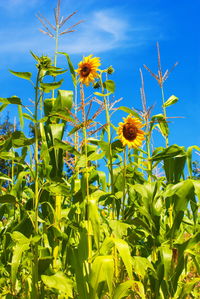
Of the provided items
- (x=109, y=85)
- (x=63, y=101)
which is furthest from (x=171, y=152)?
(x=63, y=101)

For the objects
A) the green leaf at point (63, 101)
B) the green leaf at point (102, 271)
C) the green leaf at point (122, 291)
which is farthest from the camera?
the green leaf at point (63, 101)

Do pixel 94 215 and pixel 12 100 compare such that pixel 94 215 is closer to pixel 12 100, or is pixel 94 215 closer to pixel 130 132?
pixel 130 132

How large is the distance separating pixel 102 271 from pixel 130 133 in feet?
2.58

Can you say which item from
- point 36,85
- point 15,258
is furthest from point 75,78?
point 15,258

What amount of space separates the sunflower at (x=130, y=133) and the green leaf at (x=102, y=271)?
66 centimetres

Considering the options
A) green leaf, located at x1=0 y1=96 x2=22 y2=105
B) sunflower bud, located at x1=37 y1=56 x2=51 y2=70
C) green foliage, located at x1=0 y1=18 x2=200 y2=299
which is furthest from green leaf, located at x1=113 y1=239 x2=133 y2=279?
sunflower bud, located at x1=37 y1=56 x2=51 y2=70

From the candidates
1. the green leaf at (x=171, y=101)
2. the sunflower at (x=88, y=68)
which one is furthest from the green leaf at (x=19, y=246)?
the green leaf at (x=171, y=101)

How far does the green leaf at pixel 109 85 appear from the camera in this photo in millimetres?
2315

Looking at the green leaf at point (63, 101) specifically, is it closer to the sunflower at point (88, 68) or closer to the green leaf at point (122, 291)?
the sunflower at point (88, 68)

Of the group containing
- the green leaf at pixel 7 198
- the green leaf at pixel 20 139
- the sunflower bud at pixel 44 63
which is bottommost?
the green leaf at pixel 7 198

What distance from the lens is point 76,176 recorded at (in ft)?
7.78

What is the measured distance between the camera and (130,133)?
2102 millimetres

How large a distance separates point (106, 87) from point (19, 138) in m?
0.67

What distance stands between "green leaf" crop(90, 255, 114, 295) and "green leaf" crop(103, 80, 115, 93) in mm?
1085
